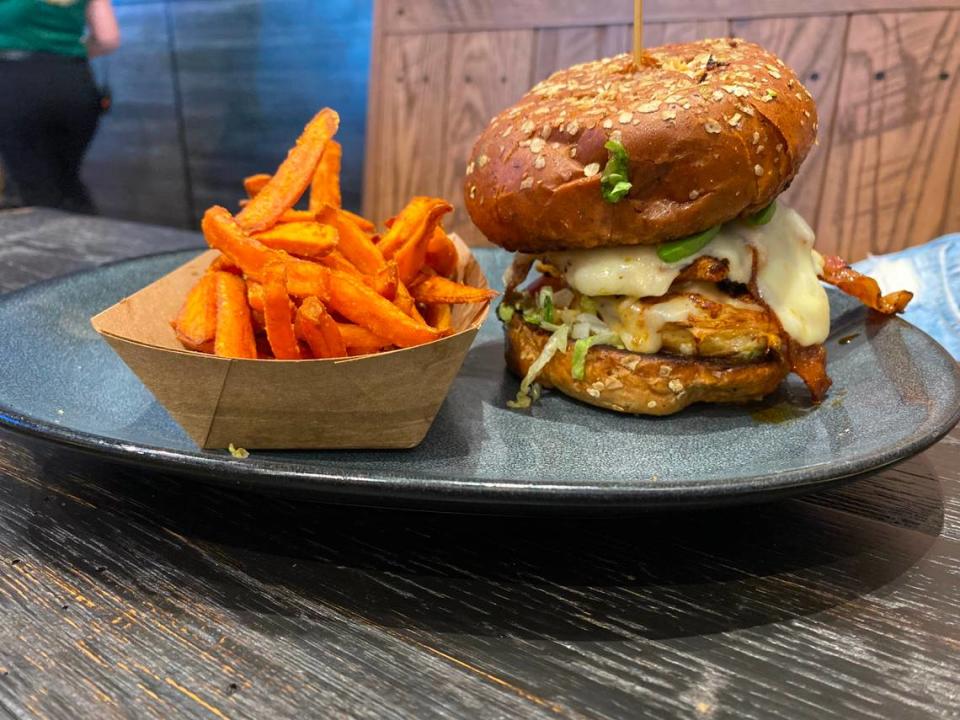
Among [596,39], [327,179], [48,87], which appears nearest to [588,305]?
[327,179]

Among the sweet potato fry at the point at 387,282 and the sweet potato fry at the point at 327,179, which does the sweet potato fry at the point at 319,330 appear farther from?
the sweet potato fry at the point at 327,179

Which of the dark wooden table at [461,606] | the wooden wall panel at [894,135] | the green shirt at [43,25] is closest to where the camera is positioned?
the dark wooden table at [461,606]

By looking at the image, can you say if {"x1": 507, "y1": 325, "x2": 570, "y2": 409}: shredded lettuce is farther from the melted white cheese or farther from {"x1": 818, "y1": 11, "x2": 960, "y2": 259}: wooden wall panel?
{"x1": 818, "y1": 11, "x2": 960, "y2": 259}: wooden wall panel

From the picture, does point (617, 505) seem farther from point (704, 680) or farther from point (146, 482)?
point (146, 482)

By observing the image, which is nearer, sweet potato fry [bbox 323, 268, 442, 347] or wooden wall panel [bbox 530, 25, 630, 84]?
sweet potato fry [bbox 323, 268, 442, 347]

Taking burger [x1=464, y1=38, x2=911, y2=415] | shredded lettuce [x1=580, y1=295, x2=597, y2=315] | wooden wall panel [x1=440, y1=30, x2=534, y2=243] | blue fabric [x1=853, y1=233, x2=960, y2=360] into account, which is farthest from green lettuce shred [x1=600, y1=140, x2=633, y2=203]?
wooden wall panel [x1=440, y1=30, x2=534, y2=243]

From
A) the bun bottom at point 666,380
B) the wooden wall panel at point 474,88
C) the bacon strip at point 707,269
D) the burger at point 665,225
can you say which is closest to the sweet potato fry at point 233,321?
the burger at point 665,225

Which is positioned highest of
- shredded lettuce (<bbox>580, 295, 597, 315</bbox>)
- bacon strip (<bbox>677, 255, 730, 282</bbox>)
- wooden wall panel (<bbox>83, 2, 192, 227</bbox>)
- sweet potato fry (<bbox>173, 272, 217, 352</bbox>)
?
bacon strip (<bbox>677, 255, 730, 282</bbox>)

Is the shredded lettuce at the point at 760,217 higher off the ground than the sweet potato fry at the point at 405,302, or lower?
higher
